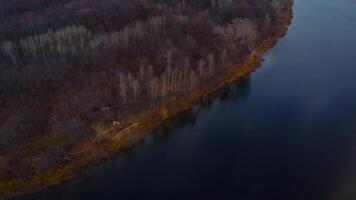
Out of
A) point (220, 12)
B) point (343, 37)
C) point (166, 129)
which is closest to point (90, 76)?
point (166, 129)

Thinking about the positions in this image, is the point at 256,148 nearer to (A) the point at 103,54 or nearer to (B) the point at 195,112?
(B) the point at 195,112

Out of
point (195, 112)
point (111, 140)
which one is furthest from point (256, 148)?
point (111, 140)

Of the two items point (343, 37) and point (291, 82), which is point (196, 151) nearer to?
point (291, 82)

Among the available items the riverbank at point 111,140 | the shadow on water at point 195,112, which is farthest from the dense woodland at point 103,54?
the shadow on water at point 195,112

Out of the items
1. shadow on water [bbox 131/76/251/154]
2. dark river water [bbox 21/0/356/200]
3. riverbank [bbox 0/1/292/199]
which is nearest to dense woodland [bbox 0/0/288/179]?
riverbank [bbox 0/1/292/199]

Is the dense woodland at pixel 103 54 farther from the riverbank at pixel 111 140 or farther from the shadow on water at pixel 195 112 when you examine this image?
the shadow on water at pixel 195 112
